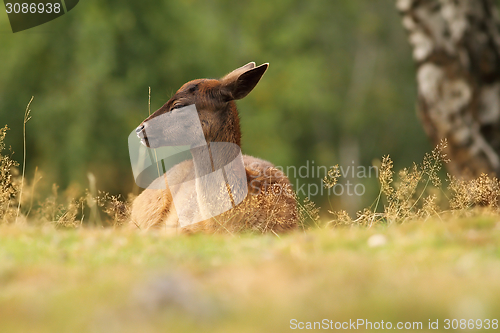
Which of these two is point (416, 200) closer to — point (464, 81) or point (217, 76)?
point (464, 81)

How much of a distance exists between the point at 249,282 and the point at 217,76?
1714 cm

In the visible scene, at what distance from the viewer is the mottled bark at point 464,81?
25.6ft

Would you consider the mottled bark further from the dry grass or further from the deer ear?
the deer ear

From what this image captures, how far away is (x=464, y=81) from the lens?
7.82m

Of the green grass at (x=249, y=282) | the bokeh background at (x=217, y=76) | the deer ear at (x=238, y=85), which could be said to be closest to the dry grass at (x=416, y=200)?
the green grass at (x=249, y=282)

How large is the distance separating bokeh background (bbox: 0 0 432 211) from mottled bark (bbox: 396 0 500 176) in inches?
237

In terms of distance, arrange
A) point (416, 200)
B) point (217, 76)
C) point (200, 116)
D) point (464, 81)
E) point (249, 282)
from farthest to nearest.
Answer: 1. point (217, 76)
2. point (464, 81)
3. point (200, 116)
4. point (416, 200)
5. point (249, 282)

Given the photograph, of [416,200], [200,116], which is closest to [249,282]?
[416,200]

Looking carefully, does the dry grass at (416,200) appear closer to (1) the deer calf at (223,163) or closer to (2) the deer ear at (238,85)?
(1) the deer calf at (223,163)

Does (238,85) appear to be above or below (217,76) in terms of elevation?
above

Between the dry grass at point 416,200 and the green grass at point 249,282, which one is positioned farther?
the dry grass at point 416,200

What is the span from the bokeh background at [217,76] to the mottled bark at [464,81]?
603 centimetres

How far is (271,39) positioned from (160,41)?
10.3 metres

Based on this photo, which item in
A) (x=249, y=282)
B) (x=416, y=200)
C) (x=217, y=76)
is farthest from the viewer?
(x=217, y=76)
